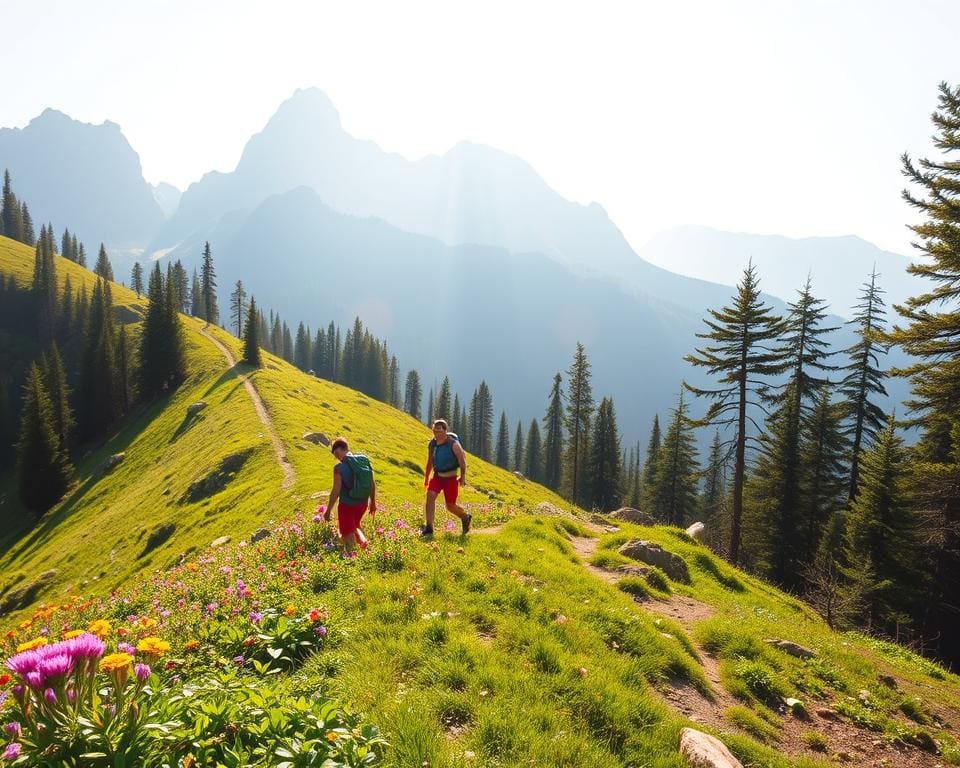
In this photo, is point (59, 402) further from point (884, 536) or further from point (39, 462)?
point (884, 536)

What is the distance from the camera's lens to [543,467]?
96.2 meters

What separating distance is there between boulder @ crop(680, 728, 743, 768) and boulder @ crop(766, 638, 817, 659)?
5050 millimetres

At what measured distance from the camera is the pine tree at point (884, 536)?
82.0ft

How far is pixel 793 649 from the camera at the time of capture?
30.6 ft

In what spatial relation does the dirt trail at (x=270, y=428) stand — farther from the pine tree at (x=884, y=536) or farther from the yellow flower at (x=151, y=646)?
the pine tree at (x=884, y=536)

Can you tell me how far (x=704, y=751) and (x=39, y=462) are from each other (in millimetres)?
70972

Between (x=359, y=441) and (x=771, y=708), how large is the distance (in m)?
37.4

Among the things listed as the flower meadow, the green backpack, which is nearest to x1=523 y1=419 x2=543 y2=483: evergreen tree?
the green backpack

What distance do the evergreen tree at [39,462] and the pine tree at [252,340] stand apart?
22.5m

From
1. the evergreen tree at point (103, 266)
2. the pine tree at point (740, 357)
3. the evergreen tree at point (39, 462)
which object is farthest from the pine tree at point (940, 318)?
the evergreen tree at point (103, 266)

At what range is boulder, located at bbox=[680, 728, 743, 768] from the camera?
16.1 feet

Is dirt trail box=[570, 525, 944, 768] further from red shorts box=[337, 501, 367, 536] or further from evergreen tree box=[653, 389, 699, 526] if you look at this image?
evergreen tree box=[653, 389, 699, 526]

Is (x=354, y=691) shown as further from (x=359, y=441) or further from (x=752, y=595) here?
(x=359, y=441)

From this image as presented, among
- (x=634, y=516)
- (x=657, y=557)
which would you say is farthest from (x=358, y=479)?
(x=634, y=516)
